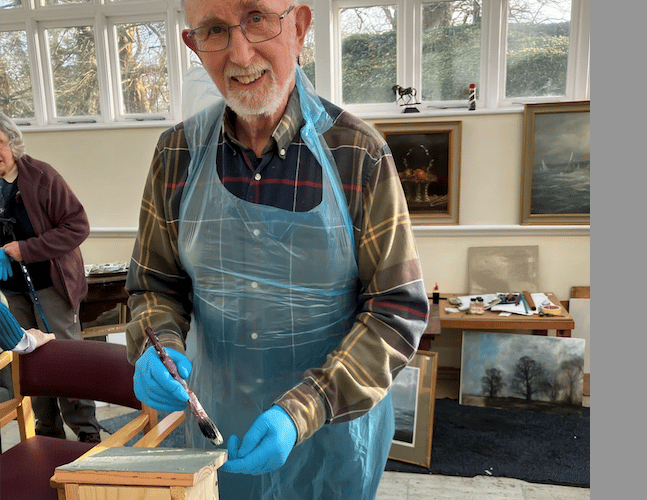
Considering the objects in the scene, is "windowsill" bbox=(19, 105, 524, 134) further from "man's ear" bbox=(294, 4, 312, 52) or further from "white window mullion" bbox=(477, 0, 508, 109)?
"man's ear" bbox=(294, 4, 312, 52)

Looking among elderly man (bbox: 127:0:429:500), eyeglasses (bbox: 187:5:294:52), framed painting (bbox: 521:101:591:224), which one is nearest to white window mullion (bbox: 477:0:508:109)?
framed painting (bbox: 521:101:591:224)

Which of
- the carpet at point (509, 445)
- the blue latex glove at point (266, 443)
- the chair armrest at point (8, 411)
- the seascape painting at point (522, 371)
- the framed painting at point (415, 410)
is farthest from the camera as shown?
the seascape painting at point (522, 371)

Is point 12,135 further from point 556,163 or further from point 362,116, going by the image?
point 556,163

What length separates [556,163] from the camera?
3.10m

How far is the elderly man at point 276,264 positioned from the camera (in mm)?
994

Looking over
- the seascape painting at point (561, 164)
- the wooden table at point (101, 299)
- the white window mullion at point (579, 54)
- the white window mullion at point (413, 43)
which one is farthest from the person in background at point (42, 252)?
the white window mullion at point (579, 54)

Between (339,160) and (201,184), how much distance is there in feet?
0.95

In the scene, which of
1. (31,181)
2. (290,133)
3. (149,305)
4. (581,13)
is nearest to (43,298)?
(31,181)

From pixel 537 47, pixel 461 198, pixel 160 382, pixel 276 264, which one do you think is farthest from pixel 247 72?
pixel 537 47

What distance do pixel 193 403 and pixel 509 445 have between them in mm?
2208

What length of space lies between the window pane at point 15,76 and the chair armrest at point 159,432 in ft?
9.89

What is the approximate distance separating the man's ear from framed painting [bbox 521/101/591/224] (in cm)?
231

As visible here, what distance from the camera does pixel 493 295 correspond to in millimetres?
3197

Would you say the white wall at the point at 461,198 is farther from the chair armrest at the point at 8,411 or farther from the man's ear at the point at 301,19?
the man's ear at the point at 301,19
